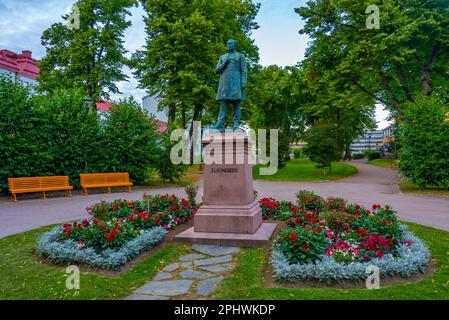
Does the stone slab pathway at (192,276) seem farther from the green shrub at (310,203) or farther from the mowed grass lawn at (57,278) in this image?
the green shrub at (310,203)

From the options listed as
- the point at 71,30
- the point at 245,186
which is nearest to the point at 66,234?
the point at 245,186

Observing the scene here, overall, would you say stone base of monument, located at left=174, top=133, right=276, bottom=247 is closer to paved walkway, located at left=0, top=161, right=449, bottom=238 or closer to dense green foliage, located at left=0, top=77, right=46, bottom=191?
paved walkway, located at left=0, top=161, right=449, bottom=238

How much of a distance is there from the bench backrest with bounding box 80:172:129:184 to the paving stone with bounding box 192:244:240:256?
35.8 ft

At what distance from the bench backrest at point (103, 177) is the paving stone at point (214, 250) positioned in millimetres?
10901

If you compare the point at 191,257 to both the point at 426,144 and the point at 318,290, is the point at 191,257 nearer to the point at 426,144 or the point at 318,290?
the point at 318,290

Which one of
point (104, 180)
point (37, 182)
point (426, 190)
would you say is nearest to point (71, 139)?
point (104, 180)

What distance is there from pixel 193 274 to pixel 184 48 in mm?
20108

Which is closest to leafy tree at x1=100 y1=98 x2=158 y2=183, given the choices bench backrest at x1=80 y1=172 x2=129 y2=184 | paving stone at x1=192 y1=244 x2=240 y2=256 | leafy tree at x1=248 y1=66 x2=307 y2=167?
bench backrest at x1=80 y1=172 x2=129 y2=184

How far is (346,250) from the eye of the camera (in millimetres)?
5758

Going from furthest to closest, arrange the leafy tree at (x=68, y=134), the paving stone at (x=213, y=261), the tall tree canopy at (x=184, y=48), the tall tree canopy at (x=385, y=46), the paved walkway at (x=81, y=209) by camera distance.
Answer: the tall tree canopy at (x=184, y=48) → the tall tree canopy at (x=385, y=46) → the leafy tree at (x=68, y=134) → the paved walkway at (x=81, y=209) → the paving stone at (x=213, y=261)

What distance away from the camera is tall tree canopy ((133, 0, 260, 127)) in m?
22.7

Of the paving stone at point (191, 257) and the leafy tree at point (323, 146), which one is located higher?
the leafy tree at point (323, 146)

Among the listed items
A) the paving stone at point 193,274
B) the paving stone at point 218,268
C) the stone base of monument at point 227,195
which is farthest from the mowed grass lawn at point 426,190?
the paving stone at point 193,274

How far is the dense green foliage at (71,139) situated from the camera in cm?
1480
